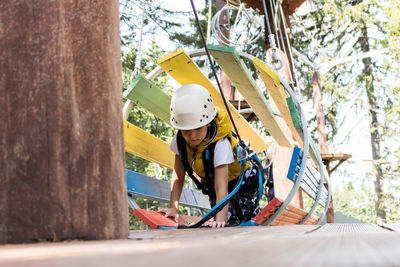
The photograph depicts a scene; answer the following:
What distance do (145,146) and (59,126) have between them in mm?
3210

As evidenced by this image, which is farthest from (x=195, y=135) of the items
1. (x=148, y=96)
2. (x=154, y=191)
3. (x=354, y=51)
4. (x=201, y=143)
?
(x=354, y=51)

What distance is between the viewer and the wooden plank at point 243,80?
3.58 m

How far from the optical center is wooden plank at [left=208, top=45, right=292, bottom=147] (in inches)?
141

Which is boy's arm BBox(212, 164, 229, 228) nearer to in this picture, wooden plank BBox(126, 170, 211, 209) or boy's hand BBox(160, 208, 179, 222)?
boy's hand BBox(160, 208, 179, 222)

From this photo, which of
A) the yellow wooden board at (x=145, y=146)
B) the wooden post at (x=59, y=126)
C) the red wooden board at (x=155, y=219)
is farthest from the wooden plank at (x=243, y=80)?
the wooden post at (x=59, y=126)

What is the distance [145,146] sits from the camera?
15.0ft

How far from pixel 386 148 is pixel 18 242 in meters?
21.4

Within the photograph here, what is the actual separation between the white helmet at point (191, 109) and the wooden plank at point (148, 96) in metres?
0.38

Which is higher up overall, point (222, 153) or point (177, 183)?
point (222, 153)

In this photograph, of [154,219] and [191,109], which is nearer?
[154,219]

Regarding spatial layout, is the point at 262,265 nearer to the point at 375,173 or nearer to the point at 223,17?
the point at 223,17

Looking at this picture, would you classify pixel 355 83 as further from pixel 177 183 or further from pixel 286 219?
pixel 177 183

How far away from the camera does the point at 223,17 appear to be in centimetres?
907

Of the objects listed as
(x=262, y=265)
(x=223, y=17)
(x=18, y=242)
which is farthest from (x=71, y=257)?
(x=223, y=17)
